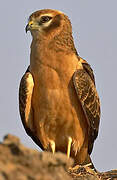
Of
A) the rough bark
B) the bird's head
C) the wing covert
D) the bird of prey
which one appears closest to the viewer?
the rough bark

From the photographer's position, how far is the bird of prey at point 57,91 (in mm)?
10805

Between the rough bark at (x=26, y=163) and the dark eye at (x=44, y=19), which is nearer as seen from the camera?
the rough bark at (x=26, y=163)

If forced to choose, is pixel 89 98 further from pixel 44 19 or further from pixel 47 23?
pixel 44 19

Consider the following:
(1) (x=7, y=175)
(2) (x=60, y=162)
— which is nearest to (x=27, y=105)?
(2) (x=60, y=162)

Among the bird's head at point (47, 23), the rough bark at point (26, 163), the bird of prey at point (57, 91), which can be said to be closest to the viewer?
the rough bark at point (26, 163)

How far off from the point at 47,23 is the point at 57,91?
1602mm

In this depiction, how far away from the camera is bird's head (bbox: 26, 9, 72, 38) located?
11.2 metres

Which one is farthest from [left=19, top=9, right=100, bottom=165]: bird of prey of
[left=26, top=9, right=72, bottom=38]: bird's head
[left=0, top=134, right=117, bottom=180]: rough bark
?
[left=0, top=134, right=117, bottom=180]: rough bark

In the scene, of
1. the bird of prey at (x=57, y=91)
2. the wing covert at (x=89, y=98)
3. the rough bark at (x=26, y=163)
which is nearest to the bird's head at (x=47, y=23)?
the bird of prey at (x=57, y=91)

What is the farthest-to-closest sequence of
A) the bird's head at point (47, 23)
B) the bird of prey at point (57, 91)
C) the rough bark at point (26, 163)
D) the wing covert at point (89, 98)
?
the bird's head at point (47, 23) < the wing covert at point (89, 98) < the bird of prey at point (57, 91) < the rough bark at point (26, 163)

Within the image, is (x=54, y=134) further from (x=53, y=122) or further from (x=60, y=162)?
(x=60, y=162)

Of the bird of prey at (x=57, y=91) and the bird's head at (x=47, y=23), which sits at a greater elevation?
the bird's head at (x=47, y=23)

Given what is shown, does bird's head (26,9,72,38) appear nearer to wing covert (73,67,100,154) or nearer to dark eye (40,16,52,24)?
dark eye (40,16,52,24)

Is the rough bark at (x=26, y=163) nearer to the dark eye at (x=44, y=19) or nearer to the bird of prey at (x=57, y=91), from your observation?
the bird of prey at (x=57, y=91)
